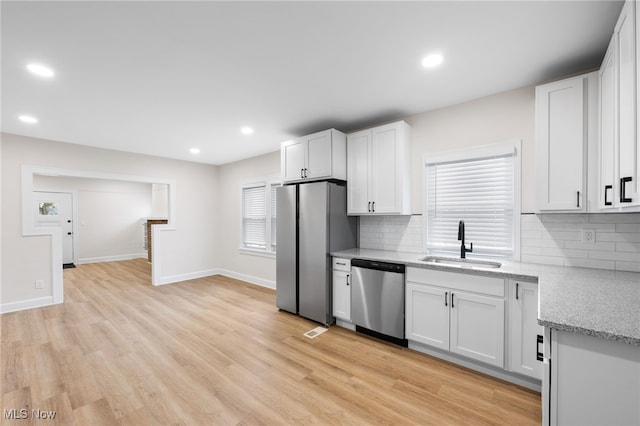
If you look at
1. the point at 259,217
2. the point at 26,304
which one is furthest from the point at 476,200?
the point at 26,304

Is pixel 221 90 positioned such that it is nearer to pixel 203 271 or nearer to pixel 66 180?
pixel 203 271

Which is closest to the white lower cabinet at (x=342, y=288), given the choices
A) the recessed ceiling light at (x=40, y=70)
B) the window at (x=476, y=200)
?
the window at (x=476, y=200)

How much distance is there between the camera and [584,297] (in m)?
1.44

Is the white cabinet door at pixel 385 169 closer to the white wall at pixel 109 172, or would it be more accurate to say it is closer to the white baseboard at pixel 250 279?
the white baseboard at pixel 250 279

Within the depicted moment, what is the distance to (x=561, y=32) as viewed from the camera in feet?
6.06

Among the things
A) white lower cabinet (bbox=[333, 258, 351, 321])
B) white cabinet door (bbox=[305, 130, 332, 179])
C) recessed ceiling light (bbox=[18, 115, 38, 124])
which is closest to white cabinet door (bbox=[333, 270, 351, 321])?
white lower cabinet (bbox=[333, 258, 351, 321])

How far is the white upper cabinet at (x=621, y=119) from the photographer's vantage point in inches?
53.4

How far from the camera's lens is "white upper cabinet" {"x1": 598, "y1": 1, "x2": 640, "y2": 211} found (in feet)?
4.45

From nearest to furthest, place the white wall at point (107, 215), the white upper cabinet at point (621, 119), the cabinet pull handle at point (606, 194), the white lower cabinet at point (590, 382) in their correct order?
the white lower cabinet at point (590, 382) → the white upper cabinet at point (621, 119) → the cabinet pull handle at point (606, 194) → the white wall at point (107, 215)

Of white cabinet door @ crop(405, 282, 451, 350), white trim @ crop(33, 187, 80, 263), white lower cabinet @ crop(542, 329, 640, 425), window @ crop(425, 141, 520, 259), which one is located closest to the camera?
white lower cabinet @ crop(542, 329, 640, 425)

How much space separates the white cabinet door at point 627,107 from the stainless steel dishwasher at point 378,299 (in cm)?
175

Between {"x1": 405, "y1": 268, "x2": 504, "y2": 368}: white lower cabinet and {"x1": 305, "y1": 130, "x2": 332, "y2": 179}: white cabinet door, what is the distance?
1.63 meters

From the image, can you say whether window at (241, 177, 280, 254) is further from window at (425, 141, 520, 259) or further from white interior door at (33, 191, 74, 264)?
white interior door at (33, 191, 74, 264)

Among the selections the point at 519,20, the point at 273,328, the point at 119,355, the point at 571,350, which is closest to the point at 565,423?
the point at 571,350
